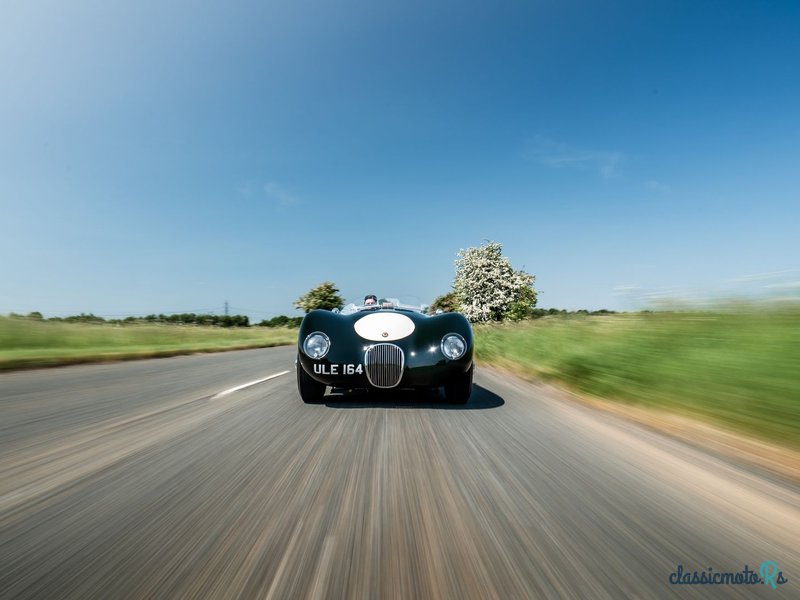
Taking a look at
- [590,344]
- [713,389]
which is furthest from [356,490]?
[590,344]

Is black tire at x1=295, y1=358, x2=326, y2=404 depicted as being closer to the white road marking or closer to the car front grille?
the car front grille

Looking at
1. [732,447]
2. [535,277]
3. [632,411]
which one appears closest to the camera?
[732,447]

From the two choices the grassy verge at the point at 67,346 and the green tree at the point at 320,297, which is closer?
the grassy verge at the point at 67,346

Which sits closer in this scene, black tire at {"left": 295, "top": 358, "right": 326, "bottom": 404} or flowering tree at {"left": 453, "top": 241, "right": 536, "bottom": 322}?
black tire at {"left": 295, "top": 358, "right": 326, "bottom": 404}

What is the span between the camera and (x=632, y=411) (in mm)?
4227

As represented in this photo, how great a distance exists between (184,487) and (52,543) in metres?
0.60

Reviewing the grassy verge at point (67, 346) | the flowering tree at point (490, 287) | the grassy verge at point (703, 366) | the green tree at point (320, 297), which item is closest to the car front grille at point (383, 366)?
the grassy verge at point (703, 366)

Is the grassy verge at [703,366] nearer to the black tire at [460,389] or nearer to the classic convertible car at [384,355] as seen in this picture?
the black tire at [460,389]

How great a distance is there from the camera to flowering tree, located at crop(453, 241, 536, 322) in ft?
141

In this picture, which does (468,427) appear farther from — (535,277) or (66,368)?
(535,277)

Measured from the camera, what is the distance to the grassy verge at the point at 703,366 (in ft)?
10.1

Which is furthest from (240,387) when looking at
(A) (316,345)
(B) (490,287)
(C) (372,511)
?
(B) (490,287)

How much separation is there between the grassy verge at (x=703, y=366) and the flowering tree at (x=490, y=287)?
35833 mm

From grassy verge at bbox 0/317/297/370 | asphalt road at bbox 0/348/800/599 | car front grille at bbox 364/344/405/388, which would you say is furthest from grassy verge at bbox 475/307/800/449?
grassy verge at bbox 0/317/297/370
